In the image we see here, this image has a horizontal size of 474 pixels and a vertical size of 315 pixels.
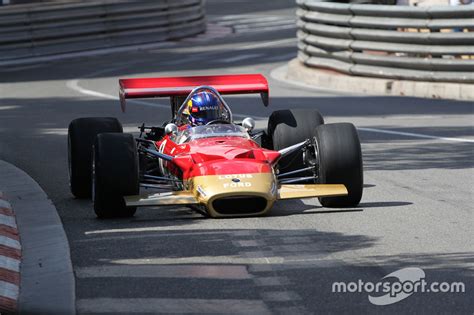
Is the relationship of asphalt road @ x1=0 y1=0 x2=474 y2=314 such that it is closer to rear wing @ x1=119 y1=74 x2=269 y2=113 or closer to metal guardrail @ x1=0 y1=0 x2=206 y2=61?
rear wing @ x1=119 y1=74 x2=269 y2=113

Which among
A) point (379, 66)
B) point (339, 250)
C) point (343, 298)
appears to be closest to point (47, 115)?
point (379, 66)

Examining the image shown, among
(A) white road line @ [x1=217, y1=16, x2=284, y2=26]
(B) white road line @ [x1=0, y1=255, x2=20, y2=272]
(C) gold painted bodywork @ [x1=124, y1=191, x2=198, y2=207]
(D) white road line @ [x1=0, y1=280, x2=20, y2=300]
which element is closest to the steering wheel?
(C) gold painted bodywork @ [x1=124, y1=191, x2=198, y2=207]

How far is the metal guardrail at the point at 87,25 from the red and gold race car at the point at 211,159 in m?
18.4

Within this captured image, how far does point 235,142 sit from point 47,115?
922 cm

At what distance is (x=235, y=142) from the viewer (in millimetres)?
11375

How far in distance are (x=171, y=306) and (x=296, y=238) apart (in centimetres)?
229

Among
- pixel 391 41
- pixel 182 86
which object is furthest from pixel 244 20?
pixel 182 86

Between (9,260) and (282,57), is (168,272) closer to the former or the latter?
(9,260)

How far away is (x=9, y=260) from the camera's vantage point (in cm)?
895

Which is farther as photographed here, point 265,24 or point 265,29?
point 265,24

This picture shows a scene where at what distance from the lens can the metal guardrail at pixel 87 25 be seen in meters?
30.9

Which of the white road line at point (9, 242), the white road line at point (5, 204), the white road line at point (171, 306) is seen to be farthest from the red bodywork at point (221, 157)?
the white road line at point (171, 306)

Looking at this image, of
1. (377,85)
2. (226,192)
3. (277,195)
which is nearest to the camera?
(226,192)

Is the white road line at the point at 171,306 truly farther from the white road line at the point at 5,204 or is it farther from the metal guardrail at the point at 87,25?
the metal guardrail at the point at 87,25
